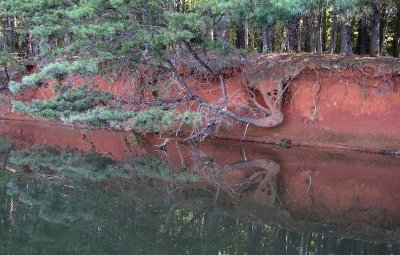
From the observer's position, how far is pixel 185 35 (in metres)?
11.6

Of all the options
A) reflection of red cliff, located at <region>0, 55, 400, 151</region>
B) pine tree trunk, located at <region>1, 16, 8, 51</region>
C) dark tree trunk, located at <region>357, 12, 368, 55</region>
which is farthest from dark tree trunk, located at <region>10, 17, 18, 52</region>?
dark tree trunk, located at <region>357, 12, 368, 55</region>

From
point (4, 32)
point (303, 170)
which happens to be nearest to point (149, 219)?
point (303, 170)

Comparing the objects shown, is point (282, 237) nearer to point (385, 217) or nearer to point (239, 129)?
point (385, 217)

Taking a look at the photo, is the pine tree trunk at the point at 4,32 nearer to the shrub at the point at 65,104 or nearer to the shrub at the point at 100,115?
the shrub at the point at 65,104

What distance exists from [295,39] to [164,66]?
8973 mm

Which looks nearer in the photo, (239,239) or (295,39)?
(239,239)

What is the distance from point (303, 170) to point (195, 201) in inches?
152

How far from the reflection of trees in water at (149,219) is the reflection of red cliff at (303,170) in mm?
534

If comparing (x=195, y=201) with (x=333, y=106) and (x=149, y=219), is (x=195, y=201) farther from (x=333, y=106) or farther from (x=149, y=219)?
(x=333, y=106)

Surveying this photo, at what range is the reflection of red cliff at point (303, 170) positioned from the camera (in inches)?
339

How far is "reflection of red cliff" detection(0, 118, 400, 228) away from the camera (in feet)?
28.2

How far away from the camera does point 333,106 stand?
52.8 ft

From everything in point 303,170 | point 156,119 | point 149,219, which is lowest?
point 303,170

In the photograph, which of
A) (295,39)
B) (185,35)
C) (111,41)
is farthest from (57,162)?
(295,39)
